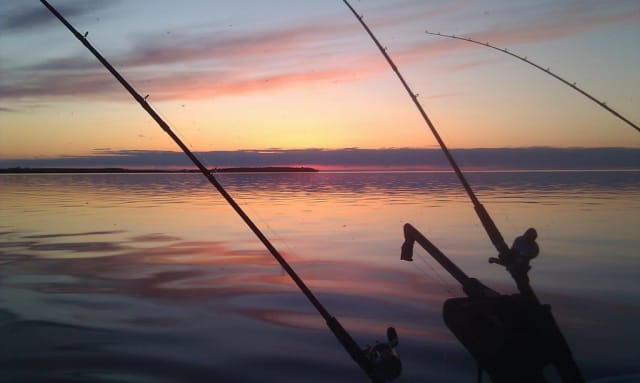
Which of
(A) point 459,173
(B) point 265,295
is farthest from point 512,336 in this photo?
(B) point 265,295

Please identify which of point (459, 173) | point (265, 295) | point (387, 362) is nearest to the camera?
point (387, 362)

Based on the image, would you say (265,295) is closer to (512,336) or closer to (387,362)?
(387,362)

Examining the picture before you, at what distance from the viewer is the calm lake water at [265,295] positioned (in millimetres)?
7555

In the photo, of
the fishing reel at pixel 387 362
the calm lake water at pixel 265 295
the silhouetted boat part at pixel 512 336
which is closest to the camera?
the silhouetted boat part at pixel 512 336

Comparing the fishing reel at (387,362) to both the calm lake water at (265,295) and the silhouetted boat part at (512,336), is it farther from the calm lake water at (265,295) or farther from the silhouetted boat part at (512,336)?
the calm lake water at (265,295)

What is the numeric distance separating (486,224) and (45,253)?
46.9 ft

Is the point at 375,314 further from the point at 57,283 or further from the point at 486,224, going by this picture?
the point at 57,283

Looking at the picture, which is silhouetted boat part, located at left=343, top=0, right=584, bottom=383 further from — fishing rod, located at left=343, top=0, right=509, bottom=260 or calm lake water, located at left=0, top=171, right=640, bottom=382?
calm lake water, located at left=0, top=171, right=640, bottom=382

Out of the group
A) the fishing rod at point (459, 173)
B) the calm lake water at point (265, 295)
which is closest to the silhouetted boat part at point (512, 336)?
the fishing rod at point (459, 173)

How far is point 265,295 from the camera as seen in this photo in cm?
1120

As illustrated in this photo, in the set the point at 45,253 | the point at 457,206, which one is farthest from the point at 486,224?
the point at 457,206

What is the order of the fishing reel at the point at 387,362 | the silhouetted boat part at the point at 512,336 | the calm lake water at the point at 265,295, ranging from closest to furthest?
the silhouetted boat part at the point at 512,336, the fishing reel at the point at 387,362, the calm lake water at the point at 265,295

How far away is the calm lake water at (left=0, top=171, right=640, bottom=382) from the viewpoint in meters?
7.55

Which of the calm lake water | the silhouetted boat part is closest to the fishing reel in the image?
the silhouetted boat part
